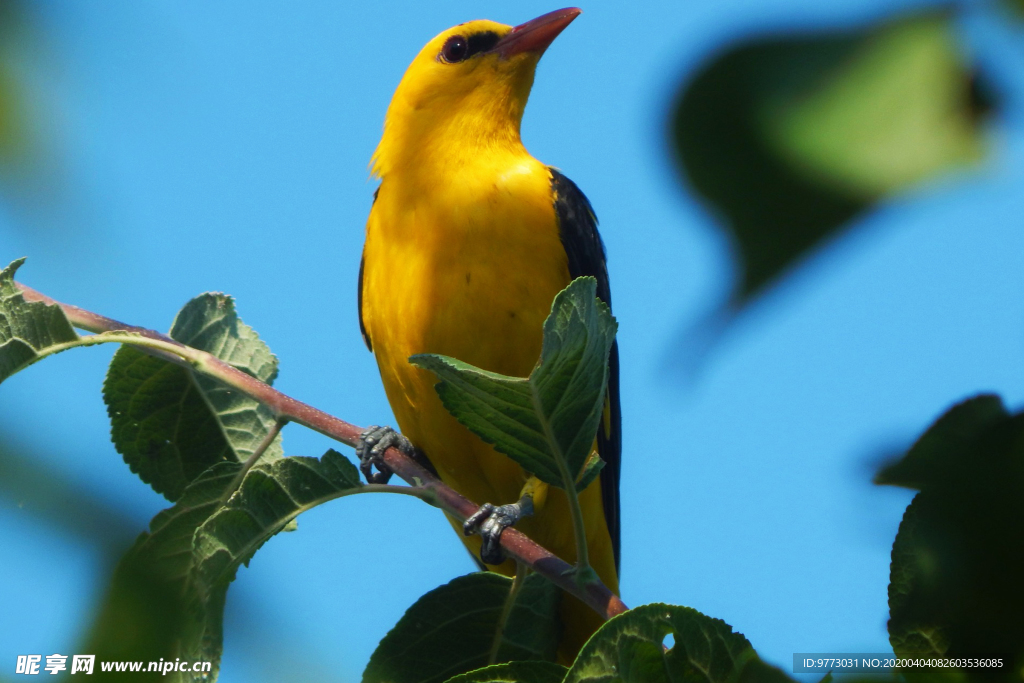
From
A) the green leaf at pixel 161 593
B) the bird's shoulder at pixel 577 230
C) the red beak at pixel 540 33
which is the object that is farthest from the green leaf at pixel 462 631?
the red beak at pixel 540 33

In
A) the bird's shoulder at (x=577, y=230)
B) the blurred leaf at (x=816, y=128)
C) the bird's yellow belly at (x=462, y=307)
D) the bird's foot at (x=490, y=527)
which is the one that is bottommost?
the blurred leaf at (x=816, y=128)

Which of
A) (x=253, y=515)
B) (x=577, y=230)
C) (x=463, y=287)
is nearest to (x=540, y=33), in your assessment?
(x=577, y=230)

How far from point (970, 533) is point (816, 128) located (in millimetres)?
501

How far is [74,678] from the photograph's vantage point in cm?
167

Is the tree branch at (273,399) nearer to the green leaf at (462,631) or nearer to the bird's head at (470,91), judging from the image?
the green leaf at (462,631)

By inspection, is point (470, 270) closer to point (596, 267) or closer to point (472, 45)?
point (596, 267)

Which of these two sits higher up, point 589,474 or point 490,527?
point 490,527

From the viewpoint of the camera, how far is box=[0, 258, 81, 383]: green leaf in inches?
110

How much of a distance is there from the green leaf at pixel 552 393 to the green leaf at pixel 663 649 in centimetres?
62

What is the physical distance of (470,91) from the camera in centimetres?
516

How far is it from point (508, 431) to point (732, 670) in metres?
0.86

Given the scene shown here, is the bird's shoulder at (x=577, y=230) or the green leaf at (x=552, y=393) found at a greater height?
the bird's shoulder at (x=577, y=230)

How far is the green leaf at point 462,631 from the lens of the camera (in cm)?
293

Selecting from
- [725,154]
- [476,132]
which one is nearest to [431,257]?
[476,132]
